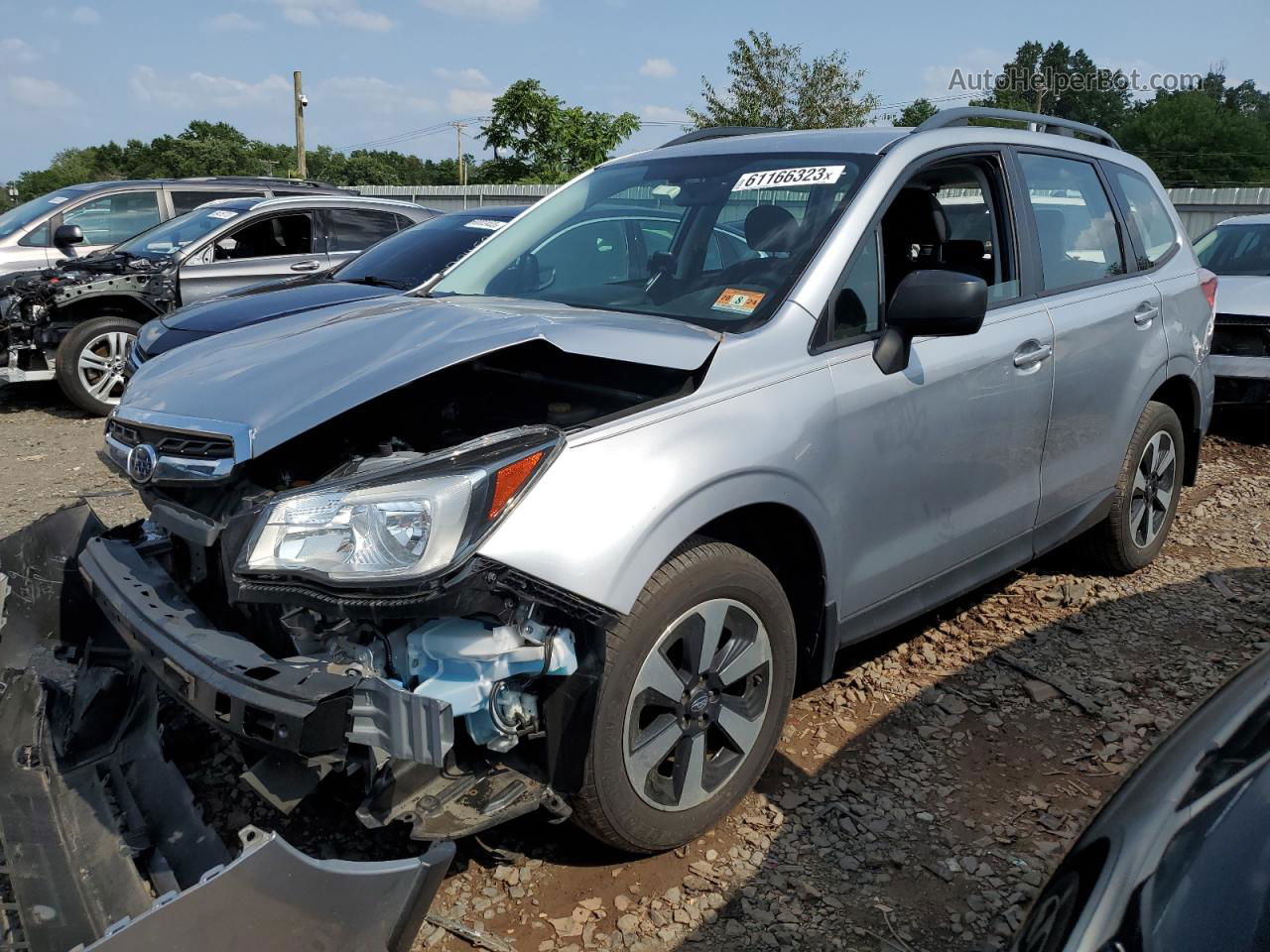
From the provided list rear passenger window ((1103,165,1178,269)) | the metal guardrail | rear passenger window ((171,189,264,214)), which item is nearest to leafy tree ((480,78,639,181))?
the metal guardrail

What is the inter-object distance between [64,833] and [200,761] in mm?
891

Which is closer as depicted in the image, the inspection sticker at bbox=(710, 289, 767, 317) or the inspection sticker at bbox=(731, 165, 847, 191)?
the inspection sticker at bbox=(710, 289, 767, 317)

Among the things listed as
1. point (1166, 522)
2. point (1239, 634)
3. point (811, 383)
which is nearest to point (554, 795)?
point (811, 383)

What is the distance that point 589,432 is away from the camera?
7.68ft

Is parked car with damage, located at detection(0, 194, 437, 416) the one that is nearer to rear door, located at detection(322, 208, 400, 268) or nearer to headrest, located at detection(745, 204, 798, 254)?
rear door, located at detection(322, 208, 400, 268)

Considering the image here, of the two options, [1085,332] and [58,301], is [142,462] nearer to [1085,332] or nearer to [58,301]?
[1085,332]

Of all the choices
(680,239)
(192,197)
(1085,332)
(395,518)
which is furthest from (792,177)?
(192,197)

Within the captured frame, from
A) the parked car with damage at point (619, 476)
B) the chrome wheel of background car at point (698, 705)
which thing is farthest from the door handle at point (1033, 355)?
the chrome wheel of background car at point (698, 705)

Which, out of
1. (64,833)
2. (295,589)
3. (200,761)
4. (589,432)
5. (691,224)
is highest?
(691,224)

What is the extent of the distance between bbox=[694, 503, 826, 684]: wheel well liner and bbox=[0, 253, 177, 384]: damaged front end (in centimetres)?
707

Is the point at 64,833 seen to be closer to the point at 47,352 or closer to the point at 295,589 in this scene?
the point at 295,589

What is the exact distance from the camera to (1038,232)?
3795 millimetres

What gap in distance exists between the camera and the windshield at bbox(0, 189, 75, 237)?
9.87 meters

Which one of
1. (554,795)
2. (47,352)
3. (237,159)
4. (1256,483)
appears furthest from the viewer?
(237,159)
